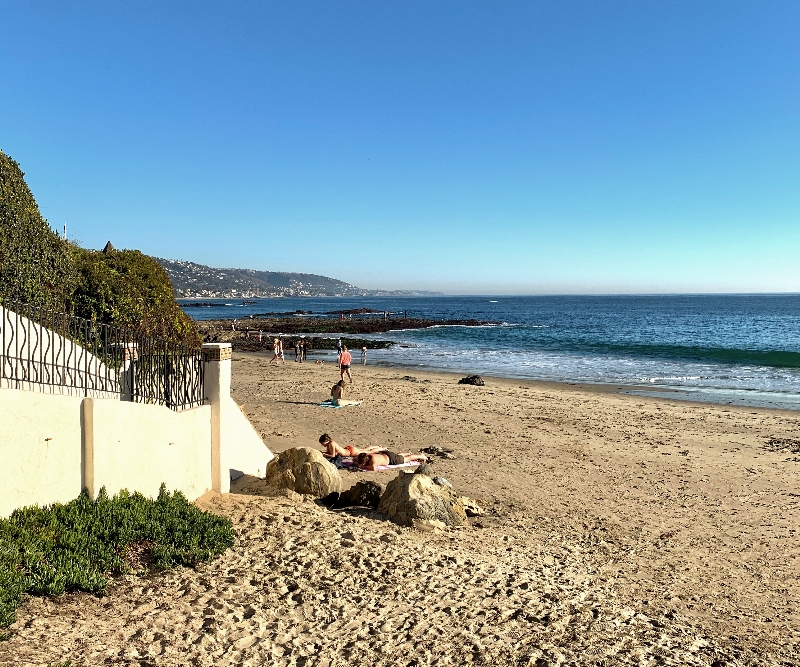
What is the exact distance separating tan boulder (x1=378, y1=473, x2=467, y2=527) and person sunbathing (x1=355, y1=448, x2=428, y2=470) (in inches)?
105

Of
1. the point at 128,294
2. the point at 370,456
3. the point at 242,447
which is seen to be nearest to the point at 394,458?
the point at 370,456

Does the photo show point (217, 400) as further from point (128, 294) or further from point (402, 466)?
point (402, 466)

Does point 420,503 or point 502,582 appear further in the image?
point 420,503

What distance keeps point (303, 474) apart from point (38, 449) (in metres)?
3.89

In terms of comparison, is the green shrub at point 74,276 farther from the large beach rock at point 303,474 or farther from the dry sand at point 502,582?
the dry sand at point 502,582

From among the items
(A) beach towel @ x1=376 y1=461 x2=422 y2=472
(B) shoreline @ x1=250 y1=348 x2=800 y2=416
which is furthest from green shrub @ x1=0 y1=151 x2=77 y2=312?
(B) shoreline @ x1=250 y1=348 x2=800 y2=416

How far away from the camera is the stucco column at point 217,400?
326 inches

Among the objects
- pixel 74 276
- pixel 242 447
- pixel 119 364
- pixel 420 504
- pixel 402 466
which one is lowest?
pixel 402 466

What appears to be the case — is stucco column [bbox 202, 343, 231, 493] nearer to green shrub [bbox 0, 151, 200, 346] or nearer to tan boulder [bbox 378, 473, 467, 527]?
green shrub [bbox 0, 151, 200, 346]

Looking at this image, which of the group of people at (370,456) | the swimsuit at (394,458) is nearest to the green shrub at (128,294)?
the group of people at (370,456)

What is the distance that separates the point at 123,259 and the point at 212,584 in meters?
8.06

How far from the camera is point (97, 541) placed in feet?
18.2

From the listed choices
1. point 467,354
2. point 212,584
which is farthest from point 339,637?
point 467,354

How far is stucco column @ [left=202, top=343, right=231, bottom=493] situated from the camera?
27.2 ft
